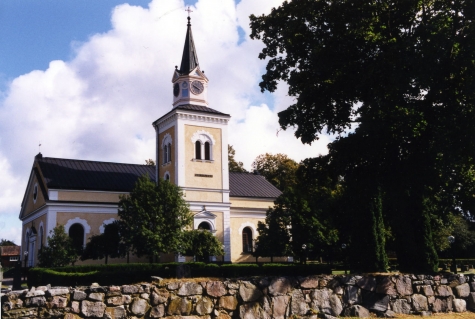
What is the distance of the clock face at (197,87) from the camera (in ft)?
142

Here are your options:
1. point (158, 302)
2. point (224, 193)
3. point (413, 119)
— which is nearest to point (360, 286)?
point (158, 302)

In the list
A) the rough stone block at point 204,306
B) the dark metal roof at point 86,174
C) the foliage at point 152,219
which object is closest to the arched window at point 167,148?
the dark metal roof at point 86,174

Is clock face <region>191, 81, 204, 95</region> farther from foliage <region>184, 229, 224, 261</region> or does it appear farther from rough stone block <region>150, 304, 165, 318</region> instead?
rough stone block <region>150, 304, 165, 318</region>

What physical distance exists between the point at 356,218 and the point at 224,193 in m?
18.8

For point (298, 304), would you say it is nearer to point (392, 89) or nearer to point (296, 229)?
point (392, 89)

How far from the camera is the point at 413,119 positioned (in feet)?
54.2

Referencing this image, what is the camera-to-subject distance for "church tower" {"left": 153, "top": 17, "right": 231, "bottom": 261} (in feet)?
134

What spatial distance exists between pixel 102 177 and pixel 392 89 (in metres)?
31.4

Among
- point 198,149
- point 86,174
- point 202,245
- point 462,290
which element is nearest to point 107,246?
point 202,245

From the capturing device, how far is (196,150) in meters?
42.2

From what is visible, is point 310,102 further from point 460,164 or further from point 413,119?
point 460,164

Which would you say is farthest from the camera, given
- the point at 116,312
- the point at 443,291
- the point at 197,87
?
the point at 197,87

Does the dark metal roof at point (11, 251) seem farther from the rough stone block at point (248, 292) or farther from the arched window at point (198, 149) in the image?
the rough stone block at point (248, 292)

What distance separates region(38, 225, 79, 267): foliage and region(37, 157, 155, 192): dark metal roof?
24.4 ft
